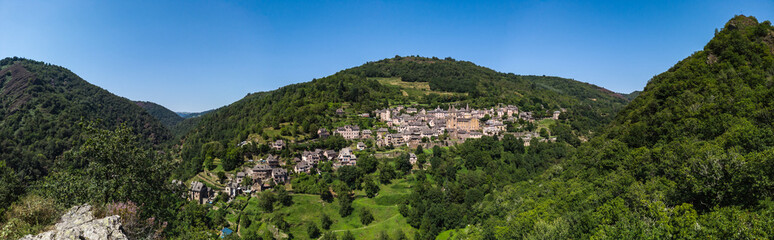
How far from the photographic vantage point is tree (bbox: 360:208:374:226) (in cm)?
Answer: 5300

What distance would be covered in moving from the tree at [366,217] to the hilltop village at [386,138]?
49.8 ft

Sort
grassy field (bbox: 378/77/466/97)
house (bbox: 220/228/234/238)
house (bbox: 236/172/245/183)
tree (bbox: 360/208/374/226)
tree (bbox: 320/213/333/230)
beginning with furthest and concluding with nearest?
grassy field (bbox: 378/77/466/97)
house (bbox: 236/172/245/183)
tree (bbox: 360/208/374/226)
tree (bbox: 320/213/333/230)
house (bbox: 220/228/234/238)

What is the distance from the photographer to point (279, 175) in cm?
6000

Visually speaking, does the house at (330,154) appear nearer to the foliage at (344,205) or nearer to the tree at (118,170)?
the foliage at (344,205)

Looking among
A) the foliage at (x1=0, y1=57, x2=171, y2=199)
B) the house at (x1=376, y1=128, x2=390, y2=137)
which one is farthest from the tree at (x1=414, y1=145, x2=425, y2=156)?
the foliage at (x1=0, y1=57, x2=171, y2=199)

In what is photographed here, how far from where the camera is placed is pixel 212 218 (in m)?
51.0

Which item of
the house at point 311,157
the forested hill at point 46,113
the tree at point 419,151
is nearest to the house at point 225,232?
the house at point 311,157

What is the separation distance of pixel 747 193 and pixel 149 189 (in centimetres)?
2861

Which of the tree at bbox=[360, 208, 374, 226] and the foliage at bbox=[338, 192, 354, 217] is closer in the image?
the tree at bbox=[360, 208, 374, 226]

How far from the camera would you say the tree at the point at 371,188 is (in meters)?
59.3

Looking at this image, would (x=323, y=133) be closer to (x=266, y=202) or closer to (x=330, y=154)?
(x=330, y=154)

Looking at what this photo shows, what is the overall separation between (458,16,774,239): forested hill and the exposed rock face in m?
20.0

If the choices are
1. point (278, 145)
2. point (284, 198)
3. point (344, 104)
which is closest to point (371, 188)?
point (284, 198)

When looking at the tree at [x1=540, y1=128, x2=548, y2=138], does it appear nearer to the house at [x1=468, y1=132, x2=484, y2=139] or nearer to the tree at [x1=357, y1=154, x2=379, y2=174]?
the house at [x1=468, y1=132, x2=484, y2=139]
